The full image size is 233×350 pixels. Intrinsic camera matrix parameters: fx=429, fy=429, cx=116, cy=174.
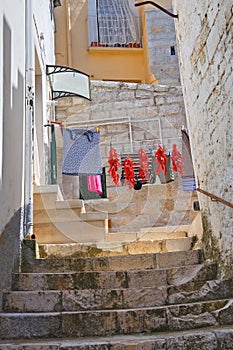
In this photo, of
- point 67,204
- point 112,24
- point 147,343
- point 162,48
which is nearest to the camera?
point 147,343

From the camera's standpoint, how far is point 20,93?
413cm

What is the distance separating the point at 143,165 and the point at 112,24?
196 inches

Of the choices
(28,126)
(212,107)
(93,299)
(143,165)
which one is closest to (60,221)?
(28,126)

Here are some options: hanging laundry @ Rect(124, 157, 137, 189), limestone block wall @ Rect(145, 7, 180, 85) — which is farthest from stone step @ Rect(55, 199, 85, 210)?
limestone block wall @ Rect(145, 7, 180, 85)

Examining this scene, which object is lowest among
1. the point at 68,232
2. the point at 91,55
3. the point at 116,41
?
the point at 68,232

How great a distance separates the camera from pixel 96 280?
10.9 feet

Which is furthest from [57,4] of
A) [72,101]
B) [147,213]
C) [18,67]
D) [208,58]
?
[208,58]

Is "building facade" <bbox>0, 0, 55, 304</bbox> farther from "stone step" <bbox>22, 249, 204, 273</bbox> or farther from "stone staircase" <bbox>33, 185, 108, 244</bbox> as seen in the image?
"stone staircase" <bbox>33, 185, 108, 244</bbox>

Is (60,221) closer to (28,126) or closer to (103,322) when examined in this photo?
(28,126)

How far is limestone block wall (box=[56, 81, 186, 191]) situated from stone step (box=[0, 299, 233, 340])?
5.42m

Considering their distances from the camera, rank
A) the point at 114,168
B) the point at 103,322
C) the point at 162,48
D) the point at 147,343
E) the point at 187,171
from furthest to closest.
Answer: the point at 162,48
the point at 114,168
the point at 187,171
the point at 103,322
the point at 147,343

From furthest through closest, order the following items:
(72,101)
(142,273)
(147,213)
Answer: (72,101)
(147,213)
(142,273)

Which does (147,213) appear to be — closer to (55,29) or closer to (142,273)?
(142,273)

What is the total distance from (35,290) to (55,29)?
8.38 m
